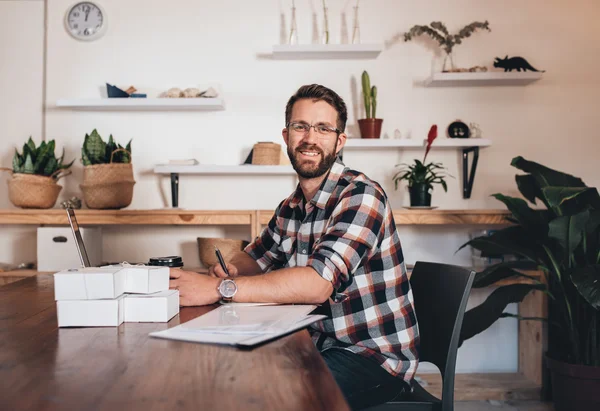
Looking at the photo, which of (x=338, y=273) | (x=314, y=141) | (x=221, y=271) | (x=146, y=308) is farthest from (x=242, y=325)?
(x=314, y=141)

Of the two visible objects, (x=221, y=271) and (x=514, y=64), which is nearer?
(x=221, y=271)

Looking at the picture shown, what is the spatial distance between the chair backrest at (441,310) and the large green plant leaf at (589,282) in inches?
33.4

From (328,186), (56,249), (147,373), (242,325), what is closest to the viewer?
(147,373)

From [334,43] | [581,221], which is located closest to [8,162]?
[334,43]

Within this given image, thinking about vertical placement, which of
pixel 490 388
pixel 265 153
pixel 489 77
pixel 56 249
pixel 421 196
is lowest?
pixel 490 388

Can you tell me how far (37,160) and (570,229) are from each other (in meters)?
2.60

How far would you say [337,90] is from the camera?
326cm

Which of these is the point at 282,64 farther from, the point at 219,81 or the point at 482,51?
the point at 482,51

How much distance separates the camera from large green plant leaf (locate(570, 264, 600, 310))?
2174 mm

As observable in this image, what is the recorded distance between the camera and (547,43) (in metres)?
3.25

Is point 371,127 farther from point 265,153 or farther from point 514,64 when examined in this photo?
point 514,64

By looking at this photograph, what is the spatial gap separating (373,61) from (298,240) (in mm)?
1824

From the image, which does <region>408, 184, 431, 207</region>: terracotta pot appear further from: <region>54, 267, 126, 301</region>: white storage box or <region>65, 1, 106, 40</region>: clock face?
<region>54, 267, 126, 301</region>: white storage box

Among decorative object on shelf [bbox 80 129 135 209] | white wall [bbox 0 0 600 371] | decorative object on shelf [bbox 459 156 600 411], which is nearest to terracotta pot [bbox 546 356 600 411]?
decorative object on shelf [bbox 459 156 600 411]
